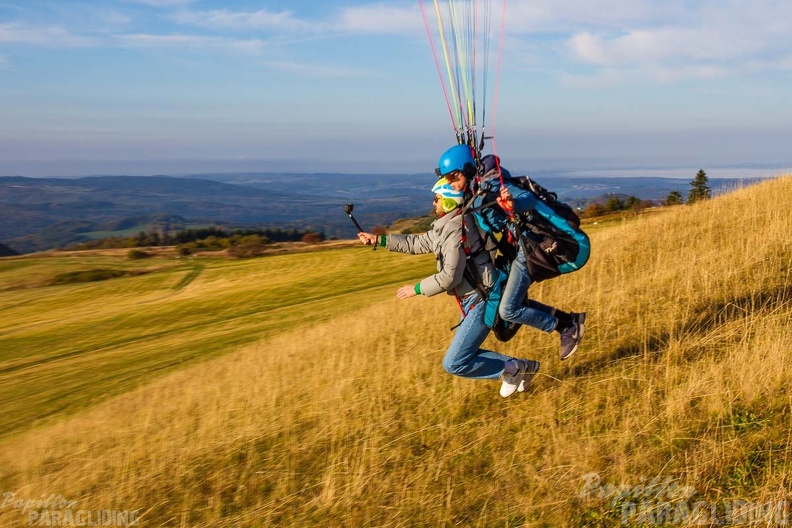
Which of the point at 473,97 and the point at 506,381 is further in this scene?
the point at 473,97

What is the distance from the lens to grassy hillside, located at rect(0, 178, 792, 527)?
4016 mm

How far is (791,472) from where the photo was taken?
3.59 meters

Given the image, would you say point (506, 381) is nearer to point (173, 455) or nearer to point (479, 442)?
point (479, 442)

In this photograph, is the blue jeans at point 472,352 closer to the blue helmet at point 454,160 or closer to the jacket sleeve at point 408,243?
the jacket sleeve at point 408,243

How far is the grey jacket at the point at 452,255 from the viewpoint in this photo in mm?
5023

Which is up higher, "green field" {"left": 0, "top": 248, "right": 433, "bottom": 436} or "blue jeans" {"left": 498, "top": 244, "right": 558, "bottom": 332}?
"blue jeans" {"left": 498, "top": 244, "right": 558, "bottom": 332}

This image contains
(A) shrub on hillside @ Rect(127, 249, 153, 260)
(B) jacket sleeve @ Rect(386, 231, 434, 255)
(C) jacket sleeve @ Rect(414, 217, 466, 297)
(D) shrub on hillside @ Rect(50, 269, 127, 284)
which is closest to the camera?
(C) jacket sleeve @ Rect(414, 217, 466, 297)

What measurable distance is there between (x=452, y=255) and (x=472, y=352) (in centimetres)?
98

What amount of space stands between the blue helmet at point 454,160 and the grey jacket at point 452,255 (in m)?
0.38

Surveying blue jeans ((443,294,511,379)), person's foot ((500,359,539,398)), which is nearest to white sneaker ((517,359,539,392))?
person's foot ((500,359,539,398))

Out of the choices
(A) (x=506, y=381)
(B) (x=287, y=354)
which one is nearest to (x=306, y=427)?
(A) (x=506, y=381)

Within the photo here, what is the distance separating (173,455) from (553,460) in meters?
3.40

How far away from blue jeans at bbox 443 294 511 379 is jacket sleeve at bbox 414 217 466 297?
1.37ft

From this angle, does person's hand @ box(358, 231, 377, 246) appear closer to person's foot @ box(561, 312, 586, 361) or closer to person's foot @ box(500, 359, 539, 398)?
person's foot @ box(500, 359, 539, 398)
